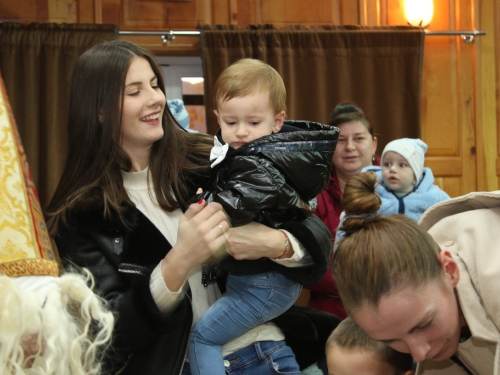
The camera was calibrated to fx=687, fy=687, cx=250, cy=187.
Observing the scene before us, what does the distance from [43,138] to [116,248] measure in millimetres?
3031

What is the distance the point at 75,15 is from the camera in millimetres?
4742

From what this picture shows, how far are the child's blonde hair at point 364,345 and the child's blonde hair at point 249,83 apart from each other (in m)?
0.64

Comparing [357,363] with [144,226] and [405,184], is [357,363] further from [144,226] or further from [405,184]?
[405,184]

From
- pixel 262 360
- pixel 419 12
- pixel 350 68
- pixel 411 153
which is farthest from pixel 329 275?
pixel 419 12

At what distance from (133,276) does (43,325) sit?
0.81 metres

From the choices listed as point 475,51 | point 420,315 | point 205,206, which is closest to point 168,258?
point 205,206

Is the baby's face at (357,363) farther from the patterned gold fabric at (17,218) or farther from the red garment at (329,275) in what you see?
the patterned gold fabric at (17,218)

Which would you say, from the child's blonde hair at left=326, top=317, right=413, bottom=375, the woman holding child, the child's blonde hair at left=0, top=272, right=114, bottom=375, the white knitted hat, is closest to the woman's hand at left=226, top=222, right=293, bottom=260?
the woman holding child

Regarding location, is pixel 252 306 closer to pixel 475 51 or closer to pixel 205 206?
pixel 205 206

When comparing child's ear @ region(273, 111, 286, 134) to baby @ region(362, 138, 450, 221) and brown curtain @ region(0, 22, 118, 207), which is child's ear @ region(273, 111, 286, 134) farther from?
brown curtain @ region(0, 22, 118, 207)

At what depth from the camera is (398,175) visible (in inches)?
121

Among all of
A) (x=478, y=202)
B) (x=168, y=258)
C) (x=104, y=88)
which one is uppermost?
(x=104, y=88)

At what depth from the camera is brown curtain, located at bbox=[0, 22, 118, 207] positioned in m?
A: 4.48

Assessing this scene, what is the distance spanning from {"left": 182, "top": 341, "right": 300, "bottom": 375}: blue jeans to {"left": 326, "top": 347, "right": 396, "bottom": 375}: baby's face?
0.36 feet
